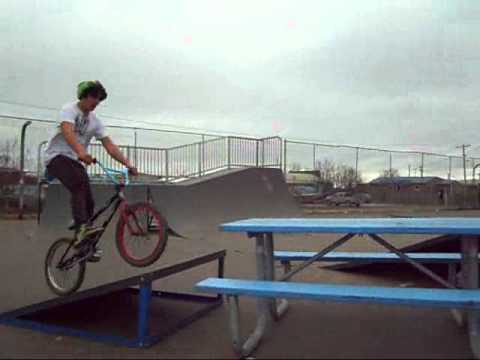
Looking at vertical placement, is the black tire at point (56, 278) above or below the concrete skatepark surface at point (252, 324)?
above

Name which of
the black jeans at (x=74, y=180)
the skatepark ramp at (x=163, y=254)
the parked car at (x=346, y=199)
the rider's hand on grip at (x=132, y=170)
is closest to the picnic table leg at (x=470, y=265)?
the skatepark ramp at (x=163, y=254)

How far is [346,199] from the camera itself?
28.0 metres

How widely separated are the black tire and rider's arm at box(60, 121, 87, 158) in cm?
103

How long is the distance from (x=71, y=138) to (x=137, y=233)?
99 centimetres


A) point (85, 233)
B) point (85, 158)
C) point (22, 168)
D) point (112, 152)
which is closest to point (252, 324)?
point (85, 233)

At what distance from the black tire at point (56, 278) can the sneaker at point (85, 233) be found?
0.24 m

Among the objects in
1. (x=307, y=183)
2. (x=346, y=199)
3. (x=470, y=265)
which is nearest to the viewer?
(x=470, y=265)

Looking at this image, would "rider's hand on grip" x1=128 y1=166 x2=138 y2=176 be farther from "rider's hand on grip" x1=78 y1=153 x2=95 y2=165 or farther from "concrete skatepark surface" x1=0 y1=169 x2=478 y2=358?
"concrete skatepark surface" x1=0 y1=169 x2=478 y2=358

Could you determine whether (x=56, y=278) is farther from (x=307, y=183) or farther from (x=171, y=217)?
(x=307, y=183)

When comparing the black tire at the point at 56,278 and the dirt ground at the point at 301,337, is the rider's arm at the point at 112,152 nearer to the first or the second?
the black tire at the point at 56,278

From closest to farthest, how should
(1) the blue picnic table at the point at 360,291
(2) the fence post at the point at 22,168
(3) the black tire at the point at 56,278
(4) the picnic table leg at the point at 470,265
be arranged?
(1) the blue picnic table at the point at 360,291 → (4) the picnic table leg at the point at 470,265 → (3) the black tire at the point at 56,278 → (2) the fence post at the point at 22,168

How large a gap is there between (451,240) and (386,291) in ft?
10.2

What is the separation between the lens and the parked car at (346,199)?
2728 centimetres

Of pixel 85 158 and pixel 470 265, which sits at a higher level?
pixel 85 158
